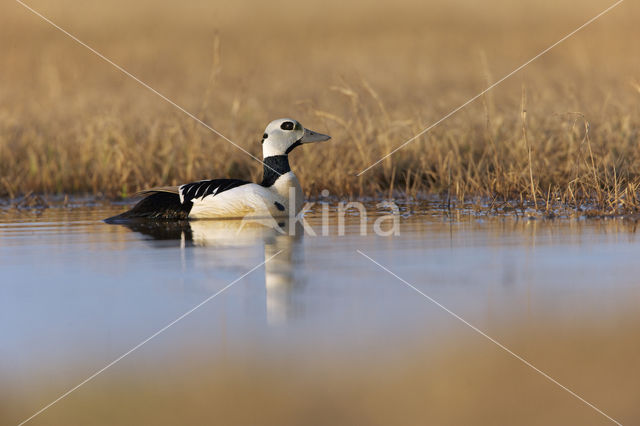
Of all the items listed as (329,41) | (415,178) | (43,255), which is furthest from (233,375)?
(329,41)

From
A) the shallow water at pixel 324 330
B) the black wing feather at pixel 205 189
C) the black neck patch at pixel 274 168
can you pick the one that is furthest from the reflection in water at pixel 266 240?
the black neck patch at pixel 274 168

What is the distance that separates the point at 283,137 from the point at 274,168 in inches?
15.2

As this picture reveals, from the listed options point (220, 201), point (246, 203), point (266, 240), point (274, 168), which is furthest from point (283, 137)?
point (266, 240)

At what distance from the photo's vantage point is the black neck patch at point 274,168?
11.0m

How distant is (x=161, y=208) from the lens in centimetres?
1058

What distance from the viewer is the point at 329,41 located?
35.7 meters

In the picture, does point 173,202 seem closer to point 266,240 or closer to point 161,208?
point 161,208

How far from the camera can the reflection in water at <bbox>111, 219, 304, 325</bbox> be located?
594 centimetres

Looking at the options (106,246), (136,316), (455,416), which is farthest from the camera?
(106,246)

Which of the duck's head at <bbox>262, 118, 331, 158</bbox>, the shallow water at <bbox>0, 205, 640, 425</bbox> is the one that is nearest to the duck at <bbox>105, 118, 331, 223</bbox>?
the duck's head at <bbox>262, 118, 331, 158</bbox>

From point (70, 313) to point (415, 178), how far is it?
7.25 metres

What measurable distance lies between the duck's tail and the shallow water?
193 cm

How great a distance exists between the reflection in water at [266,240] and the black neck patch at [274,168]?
0.68m

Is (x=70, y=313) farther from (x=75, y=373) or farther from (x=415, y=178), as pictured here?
(x=415, y=178)
